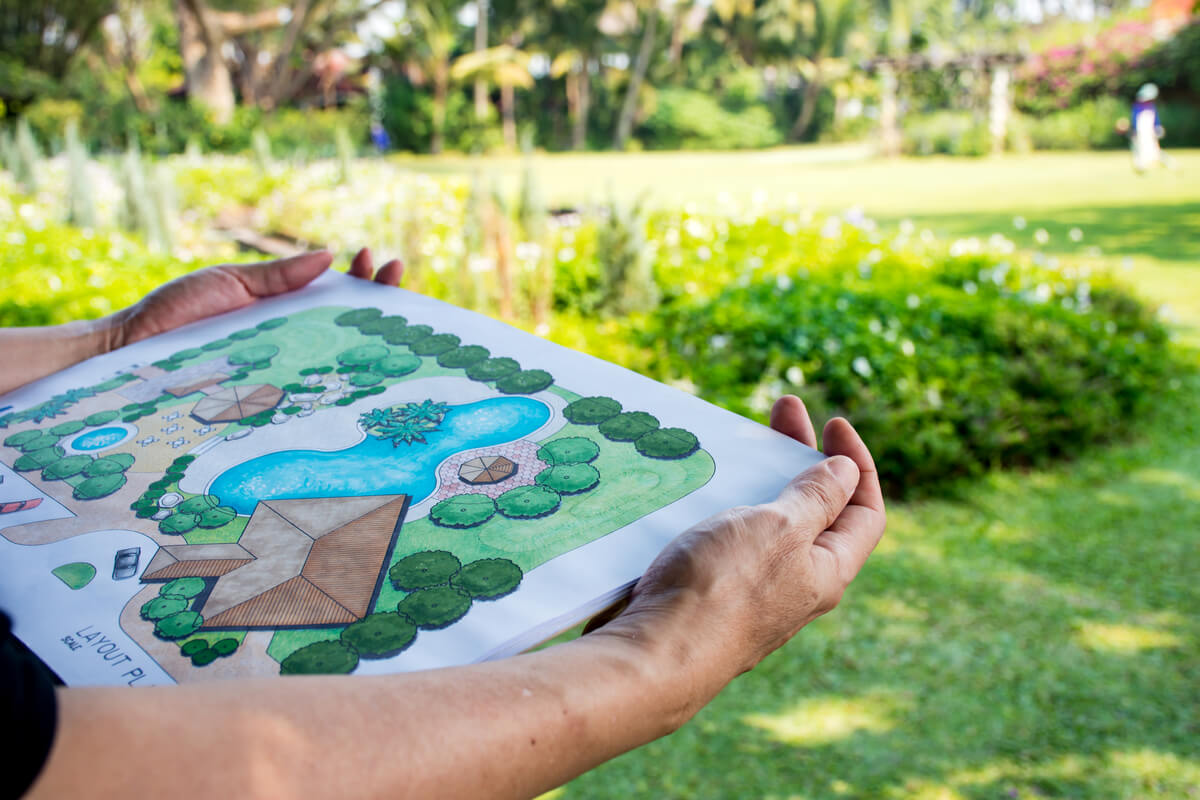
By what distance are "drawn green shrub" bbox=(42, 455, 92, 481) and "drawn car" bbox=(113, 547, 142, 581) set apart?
0.88 ft

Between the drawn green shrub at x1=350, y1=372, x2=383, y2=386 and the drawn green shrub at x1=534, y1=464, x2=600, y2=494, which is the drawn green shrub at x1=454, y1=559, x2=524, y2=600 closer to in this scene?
the drawn green shrub at x1=534, y1=464, x2=600, y2=494

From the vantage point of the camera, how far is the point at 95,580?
952mm

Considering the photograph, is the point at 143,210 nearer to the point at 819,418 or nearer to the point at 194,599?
the point at 819,418

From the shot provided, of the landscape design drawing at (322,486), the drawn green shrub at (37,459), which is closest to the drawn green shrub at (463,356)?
the landscape design drawing at (322,486)

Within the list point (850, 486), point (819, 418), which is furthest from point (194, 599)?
point (819, 418)

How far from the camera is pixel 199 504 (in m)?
1.09

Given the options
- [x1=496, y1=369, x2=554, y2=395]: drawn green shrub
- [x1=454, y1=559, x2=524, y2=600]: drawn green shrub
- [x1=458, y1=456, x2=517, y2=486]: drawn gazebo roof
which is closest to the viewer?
[x1=454, y1=559, x2=524, y2=600]: drawn green shrub

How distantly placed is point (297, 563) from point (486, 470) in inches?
11.5

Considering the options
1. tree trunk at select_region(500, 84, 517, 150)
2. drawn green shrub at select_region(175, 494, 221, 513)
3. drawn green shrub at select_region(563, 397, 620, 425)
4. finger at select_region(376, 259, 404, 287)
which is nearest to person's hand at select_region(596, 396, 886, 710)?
drawn green shrub at select_region(563, 397, 620, 425)

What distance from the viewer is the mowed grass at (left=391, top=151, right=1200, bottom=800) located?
2.33 meters

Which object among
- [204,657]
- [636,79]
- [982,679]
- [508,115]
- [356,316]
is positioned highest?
[636,79]

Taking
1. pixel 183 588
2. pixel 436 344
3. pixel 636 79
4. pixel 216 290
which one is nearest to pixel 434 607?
pixel 183 588

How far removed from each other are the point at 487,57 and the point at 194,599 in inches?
1271

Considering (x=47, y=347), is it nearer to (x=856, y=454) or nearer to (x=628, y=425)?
(x=628, y=425)
